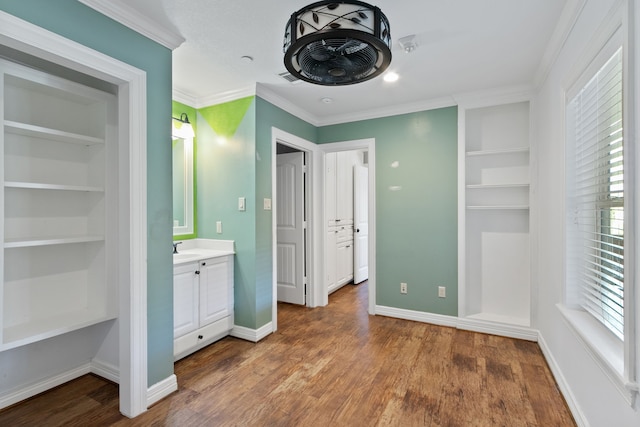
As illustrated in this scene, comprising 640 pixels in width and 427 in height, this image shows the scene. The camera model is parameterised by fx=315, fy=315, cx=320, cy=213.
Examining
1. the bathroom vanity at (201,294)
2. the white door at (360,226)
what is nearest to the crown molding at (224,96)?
the bathroom vanity at (201,294)

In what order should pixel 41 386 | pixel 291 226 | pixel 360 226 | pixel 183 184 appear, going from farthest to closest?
pixel 360 226 → pixel 291 226 → pixel 183 184 → pixel 41 386

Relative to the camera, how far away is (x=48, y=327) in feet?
6.26

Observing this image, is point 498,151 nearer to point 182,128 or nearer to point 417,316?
point 417,316

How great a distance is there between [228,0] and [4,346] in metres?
2.25

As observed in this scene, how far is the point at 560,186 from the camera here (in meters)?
2.15

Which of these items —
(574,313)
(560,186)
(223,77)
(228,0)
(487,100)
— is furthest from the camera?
(487,100)

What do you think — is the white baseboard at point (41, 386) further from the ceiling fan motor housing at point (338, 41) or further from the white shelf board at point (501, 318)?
the white shelf board at point (501, 318)

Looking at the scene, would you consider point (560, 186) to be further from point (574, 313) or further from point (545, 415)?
point (545, 415)

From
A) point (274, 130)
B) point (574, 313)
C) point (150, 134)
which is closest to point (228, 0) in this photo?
point (150, 134)

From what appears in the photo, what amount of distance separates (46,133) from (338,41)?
1933mm

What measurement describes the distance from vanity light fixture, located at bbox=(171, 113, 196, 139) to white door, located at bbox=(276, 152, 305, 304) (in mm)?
1302

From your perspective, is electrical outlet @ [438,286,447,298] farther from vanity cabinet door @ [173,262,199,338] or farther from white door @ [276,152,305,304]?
vanity cabinet door @ [173,262,199,338]

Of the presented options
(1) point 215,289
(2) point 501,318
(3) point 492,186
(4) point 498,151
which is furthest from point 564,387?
(1) point 215,289

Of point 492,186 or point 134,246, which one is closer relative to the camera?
point 134,246
